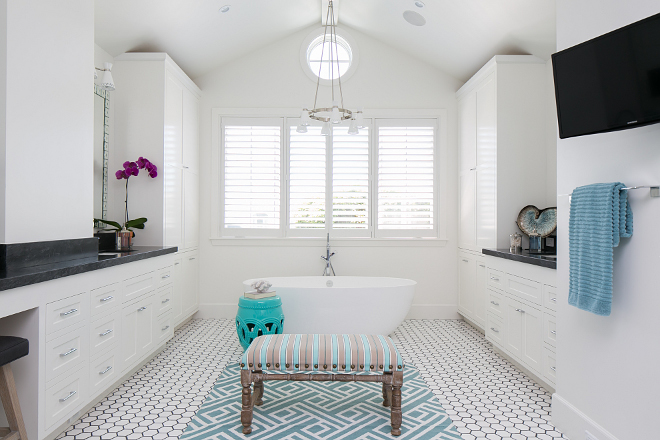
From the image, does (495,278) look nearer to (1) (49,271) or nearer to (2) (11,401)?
(1) (49,271)

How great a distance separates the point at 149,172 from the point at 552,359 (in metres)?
3.46

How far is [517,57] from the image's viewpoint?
395 centimetres

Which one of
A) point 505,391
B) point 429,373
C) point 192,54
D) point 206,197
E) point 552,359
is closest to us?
point 552,359

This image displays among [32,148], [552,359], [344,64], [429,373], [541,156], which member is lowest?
[429,373]

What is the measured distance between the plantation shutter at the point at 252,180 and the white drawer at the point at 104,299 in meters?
2.33

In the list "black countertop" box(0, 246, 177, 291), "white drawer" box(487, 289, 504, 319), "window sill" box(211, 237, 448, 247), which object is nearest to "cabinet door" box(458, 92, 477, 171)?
"window sill" box(211, 237, 448, 247)

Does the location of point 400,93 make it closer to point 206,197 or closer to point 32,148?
point 206,197

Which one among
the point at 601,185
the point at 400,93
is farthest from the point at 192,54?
the point at 601,185

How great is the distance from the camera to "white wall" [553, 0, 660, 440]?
174 centimetres

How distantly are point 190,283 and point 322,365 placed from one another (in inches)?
108

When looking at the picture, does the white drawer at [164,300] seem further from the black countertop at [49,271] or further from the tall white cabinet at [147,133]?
the black countertop at [49,271]

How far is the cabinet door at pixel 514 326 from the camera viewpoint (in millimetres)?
3115

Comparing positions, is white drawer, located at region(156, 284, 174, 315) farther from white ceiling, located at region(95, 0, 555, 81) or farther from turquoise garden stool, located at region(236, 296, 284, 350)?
white ceiling, located at region(95, 0, 555, 81)

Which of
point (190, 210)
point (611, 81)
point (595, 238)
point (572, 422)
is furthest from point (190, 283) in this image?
point (611, 81)
